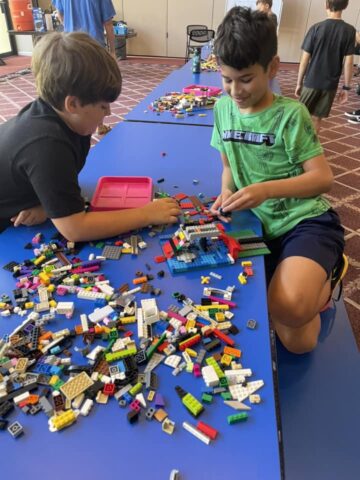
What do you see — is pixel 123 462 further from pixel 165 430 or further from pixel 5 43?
pixel 5 43

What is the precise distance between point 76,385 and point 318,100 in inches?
131

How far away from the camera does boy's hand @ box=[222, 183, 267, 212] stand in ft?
3.54

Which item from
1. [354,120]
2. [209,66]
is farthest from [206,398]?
[354,120]

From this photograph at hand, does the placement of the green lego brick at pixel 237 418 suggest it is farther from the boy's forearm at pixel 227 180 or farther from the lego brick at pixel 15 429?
the boy's forearm at pixel 227 180

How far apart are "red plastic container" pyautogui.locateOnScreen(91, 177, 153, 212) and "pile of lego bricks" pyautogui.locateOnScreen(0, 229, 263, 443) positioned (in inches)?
12.8

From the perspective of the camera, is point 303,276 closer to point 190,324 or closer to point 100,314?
point 190,324

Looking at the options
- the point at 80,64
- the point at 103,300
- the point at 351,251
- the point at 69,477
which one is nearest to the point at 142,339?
the point at 103,300

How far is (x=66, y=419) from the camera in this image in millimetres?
579

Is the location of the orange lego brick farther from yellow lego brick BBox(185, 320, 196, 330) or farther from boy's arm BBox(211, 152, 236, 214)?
boy's arm BBox(211, 152, 236, 214)

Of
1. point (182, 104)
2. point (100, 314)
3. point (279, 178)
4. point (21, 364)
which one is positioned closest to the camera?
point (21, 364)

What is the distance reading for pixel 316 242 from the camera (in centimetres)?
117

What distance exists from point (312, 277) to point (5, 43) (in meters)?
7.90

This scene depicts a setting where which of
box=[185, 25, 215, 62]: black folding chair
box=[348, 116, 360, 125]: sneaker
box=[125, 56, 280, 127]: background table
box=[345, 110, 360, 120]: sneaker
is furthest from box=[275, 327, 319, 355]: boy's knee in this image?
box=[185, 25, 215, 62]: black folding chair

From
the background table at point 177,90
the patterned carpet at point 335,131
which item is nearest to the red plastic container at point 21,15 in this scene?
the patterned carpet at point 335,131
